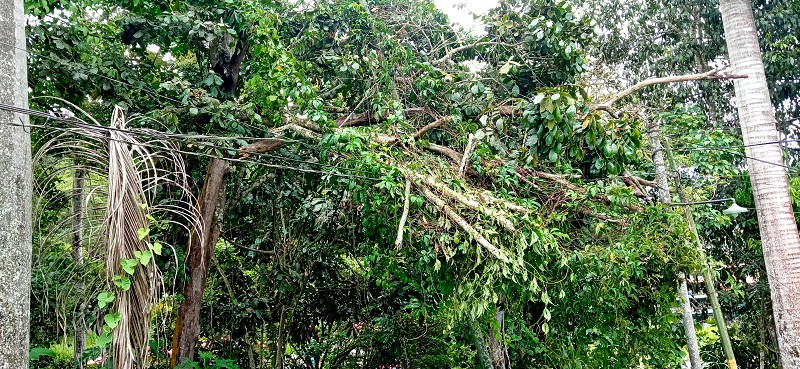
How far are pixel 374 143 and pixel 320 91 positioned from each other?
2091 mm

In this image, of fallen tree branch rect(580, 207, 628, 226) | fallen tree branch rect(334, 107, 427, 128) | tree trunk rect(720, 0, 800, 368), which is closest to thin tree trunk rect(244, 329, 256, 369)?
fallen tree branch rect(334, 107, 427, 128)

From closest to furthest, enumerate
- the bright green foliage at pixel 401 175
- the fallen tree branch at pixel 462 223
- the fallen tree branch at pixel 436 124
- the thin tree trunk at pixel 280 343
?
the fallen tree branch at pixel 462 223
the bright green foliage at pixel 401 175
the fallen tree branch at pixel 436 124
the thin tree trunk at pixel 280 343

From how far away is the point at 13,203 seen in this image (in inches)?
124

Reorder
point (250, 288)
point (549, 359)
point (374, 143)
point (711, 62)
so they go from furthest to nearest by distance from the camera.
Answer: point (711, 62) → point (250, 288) → point (549, 359) → point (374, 143)

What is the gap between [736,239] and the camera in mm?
8477

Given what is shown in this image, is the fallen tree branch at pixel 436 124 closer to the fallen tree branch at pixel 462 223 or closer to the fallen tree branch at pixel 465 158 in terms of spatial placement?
the fallen tree branch at pixel 465 158

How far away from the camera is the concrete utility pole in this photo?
305cm

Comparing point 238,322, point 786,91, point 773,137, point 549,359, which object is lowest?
point 549,359

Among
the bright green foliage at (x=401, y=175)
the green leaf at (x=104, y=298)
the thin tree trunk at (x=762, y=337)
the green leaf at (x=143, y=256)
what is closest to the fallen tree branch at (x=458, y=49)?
the bright green foliage at (x=401, y=175)

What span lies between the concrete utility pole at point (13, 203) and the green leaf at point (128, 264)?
1.87 feet

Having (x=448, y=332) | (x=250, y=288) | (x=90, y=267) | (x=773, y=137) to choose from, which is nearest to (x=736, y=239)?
(x=773, y=137)

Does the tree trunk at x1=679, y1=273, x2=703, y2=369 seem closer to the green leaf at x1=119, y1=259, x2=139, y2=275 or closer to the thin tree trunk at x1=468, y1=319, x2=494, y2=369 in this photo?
the thin tree trunk at x1=468, y1=319, x2=494, y2=369

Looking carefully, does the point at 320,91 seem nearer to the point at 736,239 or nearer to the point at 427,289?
the point at 427,289

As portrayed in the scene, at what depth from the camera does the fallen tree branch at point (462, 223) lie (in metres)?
4.22
